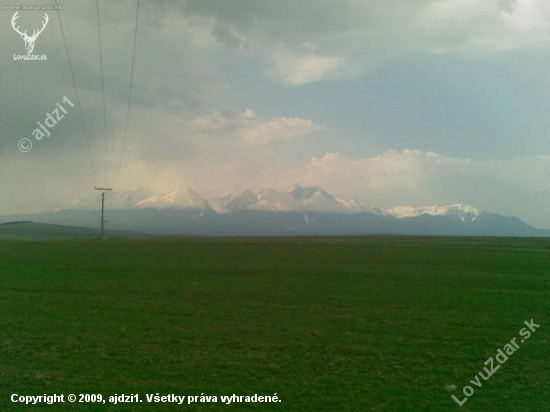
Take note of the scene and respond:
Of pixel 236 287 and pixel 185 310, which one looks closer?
pixel 185 310

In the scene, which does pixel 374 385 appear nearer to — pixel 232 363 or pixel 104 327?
pixel 232 363

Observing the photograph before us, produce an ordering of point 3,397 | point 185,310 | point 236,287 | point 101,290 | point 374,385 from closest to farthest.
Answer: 1. point 3,397
2. point 374,385
3. point 185,310
4. point 101,290
5. point 236,287

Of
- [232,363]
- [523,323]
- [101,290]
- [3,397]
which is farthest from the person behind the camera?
[101,290]

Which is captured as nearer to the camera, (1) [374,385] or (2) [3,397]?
(2) [3,397]

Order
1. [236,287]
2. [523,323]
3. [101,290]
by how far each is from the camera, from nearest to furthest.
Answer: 1. [523,323]
2. [101,290]
3. [236,287]

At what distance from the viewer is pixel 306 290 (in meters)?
24.3

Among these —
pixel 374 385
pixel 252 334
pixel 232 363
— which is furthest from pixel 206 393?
pixel 252 334

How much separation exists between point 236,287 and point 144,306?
23.8ft

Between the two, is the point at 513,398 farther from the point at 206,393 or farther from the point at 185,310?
the point at 185,310

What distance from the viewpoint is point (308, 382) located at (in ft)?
32.4

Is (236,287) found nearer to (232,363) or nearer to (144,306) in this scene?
(144,306)

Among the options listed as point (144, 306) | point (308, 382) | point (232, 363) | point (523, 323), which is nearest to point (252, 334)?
point (232, 363)

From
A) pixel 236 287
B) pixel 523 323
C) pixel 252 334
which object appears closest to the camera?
pixel 252 334

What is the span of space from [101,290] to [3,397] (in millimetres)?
14962
